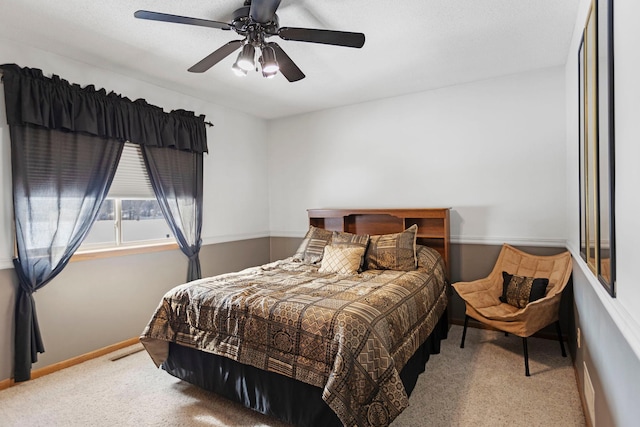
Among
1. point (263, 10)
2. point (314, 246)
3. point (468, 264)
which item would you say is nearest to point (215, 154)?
point (314, 246)

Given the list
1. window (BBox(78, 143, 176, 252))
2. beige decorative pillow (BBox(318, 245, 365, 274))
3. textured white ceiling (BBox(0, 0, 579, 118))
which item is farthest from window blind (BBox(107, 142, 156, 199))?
beige decorative pillow (BBox(318, 245, 365, 274))

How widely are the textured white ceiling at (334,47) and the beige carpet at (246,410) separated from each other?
2569mm

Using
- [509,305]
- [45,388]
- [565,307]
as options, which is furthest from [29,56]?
Answer: [565,307]

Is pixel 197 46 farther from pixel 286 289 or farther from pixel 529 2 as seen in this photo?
pixel 529 2

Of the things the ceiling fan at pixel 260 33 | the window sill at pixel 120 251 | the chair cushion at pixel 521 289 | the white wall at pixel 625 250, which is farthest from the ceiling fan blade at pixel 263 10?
the chair cushion at pixel 521 289

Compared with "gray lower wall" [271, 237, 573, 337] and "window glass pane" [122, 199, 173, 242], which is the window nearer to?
"window glass pane" [122, 199, 173, 242]

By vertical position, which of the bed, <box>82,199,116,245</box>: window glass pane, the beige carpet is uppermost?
<box>82,199,116,245</box>: window glass pane

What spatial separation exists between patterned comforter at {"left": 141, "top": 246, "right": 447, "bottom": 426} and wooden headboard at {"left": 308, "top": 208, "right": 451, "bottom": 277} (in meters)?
0.76

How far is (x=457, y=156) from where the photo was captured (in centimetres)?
378

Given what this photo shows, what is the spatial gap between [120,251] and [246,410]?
6.48 feet

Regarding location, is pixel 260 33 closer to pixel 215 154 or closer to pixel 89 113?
pixel 89 113

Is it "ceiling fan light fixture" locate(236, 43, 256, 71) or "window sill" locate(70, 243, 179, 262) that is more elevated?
"ceiling fan light fixture" locate(236, 43, 256, 71)

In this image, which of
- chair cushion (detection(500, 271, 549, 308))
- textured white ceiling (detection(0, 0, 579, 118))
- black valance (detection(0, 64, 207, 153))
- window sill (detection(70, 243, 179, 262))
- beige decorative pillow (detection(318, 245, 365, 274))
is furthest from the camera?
beige decorative pillow (detection(318, 245, 365, 274))

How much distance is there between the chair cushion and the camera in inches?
114
